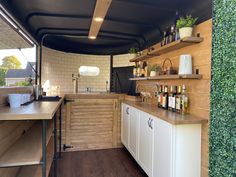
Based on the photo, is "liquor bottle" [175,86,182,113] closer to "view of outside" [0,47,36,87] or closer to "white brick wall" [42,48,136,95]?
"view of outside" [0,47,36,87]

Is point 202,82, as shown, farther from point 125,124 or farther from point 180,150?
point 125,124

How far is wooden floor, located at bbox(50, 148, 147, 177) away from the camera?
2.66 meters

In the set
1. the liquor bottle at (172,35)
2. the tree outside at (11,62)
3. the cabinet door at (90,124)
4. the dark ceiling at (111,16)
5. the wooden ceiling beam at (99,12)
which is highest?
the dark ceiling at (111,16)

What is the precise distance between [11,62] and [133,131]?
74.9 inches

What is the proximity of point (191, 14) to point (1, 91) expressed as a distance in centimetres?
219

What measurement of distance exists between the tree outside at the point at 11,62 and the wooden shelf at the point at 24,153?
0.79m

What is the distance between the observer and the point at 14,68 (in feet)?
6.92

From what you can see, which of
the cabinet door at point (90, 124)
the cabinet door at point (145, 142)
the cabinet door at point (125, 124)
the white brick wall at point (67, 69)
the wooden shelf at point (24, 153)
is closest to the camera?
the wooden shelf at point (24, 153)

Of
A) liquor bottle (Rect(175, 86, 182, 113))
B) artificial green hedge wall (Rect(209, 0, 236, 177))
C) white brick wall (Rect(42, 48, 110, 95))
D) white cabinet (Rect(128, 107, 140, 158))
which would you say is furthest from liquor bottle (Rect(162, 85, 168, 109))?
white brick wall (Rect(42, 48, 110, 95))

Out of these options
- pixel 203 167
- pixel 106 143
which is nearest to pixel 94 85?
pixel 106 143

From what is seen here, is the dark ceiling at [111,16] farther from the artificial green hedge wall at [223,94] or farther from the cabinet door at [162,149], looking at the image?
the cabinet door at [162,149]

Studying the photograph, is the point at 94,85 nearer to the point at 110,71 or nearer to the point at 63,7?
the point at 110,71

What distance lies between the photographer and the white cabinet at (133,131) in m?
2.77

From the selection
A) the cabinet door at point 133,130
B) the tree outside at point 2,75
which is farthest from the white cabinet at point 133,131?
the tree outside at point 2,75
